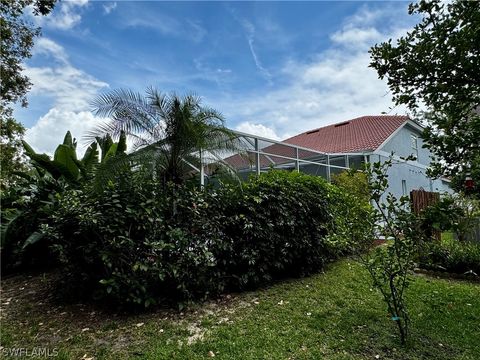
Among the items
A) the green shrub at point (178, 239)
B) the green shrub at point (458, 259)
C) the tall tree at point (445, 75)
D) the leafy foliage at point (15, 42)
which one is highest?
the leafy foliage at point (15, 42)

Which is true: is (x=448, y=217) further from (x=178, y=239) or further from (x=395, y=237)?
(x=178, y=239)

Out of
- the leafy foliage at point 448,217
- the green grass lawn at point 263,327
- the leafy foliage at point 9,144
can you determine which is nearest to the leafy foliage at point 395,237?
the leafy foliage at point 448,217

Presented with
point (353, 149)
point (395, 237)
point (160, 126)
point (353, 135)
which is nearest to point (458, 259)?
point (395, 237)

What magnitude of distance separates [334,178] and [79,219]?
10064mm

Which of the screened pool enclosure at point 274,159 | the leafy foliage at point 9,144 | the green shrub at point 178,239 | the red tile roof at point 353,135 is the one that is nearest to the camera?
the green shrub at point 178,239

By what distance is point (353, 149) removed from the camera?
14.8 metres

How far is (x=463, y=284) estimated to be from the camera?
5.84m

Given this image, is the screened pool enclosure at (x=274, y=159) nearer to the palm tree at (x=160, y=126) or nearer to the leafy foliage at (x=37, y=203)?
the palm tree at (x=160, y=126)

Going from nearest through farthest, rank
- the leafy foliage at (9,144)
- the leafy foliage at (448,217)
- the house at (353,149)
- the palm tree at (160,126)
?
the leafy foliage at (448,217), the palm tree at (160,126), the leafy foliage at (9,144), the house at (353,149)

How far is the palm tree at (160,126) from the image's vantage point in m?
4.71

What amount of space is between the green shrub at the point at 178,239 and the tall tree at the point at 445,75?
5.94 feet

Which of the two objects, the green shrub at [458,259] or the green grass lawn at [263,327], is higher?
the green shrub at [458,259]

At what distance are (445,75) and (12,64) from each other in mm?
11522

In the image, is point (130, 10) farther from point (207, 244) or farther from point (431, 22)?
point (431, 22)
